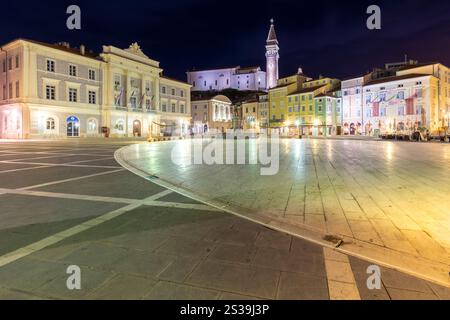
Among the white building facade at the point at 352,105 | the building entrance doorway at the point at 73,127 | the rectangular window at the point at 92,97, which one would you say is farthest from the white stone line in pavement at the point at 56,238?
the white building facade at the point at 352,105

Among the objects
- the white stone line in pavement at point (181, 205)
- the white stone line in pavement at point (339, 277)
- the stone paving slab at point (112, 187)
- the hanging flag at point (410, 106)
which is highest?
the hanging flag at point (410, 106)

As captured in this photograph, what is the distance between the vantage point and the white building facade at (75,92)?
41031 millimetres

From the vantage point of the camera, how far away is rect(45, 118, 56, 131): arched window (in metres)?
43.1

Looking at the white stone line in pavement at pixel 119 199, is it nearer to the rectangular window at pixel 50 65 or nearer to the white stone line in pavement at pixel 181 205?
the white stone line in pavement at pixel 181 205

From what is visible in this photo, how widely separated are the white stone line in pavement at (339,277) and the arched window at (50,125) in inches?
1861

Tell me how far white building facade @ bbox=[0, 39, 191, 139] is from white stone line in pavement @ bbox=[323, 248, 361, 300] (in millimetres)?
45980

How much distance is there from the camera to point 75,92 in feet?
155

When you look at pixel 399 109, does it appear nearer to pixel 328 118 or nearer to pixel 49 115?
pixel 328 118

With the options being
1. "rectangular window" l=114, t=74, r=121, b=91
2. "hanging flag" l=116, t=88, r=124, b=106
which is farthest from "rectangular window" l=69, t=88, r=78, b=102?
"rectangular window" l=114, t=74, r=121, b=91

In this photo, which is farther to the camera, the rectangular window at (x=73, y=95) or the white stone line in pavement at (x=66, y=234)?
the rectangular window at (x=73, y=95)

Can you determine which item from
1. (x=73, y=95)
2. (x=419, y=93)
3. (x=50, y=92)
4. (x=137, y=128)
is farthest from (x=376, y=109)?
(x=50, y=92)

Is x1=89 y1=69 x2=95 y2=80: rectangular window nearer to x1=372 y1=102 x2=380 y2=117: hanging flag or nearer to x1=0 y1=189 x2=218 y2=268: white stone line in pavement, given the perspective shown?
x1=0 y1=189 x2=218 y2=268: white stone line in pavement

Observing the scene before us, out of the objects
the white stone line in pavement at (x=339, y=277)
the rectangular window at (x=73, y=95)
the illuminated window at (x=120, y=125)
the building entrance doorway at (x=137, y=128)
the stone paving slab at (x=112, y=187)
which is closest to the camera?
the white stone line in pavement at (x=339, y=277)

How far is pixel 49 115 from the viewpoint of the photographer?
142ft
